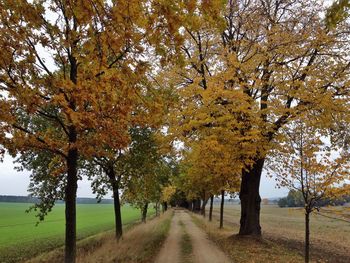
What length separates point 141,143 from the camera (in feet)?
69.6

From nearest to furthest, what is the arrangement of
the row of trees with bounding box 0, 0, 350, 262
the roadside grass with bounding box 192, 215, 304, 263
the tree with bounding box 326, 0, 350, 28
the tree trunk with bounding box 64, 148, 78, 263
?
the tree with bounding box 326, 0, 350, 28, the row of trees with bounding box 0, 0, 350, 262, the tree trunk with bounding box 64, 148, 78, 263, the roadside grass with bounding box 192, 215, 304, 263

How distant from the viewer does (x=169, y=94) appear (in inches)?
446

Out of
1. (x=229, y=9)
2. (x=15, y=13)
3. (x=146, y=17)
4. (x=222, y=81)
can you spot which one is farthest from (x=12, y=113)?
(x=229, y=9)

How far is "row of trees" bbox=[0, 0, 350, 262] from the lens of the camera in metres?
6.49

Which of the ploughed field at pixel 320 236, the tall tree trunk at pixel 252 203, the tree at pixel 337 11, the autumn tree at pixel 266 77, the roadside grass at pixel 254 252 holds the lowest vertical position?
the ploughed field at pixel 320 236

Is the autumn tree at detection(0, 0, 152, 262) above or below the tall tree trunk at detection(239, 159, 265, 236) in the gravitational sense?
above

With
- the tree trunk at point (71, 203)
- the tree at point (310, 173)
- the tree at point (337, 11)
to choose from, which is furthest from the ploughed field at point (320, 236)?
the tree at point (337, 11)

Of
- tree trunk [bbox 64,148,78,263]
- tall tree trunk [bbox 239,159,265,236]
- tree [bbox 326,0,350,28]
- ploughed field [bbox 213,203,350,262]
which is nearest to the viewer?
tree [bbox 326,0,350,28]

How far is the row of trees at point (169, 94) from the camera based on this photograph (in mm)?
6488

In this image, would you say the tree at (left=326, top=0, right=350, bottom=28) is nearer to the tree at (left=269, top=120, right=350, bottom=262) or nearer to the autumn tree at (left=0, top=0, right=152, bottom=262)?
the autumn tree at (left=0, top=0, right=152, bottom=262)

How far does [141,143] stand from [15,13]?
46.1 feet

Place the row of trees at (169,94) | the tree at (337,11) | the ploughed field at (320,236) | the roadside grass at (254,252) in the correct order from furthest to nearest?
1. the ploughed field at (320,236)
2. the roadside grass at (254,252)
3. the row of trees at (169,94)
4. the tree at (337,11)

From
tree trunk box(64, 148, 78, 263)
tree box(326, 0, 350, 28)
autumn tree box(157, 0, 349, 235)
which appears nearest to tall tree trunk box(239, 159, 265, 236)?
autumn tree box(157, 0, 349, 235)

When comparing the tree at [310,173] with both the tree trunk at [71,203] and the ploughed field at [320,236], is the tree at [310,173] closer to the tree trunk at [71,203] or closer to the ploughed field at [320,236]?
the ploughed field at [320,236]
